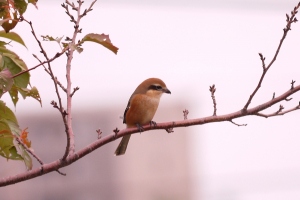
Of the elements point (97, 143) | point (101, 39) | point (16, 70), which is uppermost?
point (101, 39)

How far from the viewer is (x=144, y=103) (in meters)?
3.62

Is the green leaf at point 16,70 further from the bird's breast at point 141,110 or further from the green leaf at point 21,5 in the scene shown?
the bird's breast at point 141,110

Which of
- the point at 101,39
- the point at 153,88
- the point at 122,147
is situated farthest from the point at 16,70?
the point at 122,147

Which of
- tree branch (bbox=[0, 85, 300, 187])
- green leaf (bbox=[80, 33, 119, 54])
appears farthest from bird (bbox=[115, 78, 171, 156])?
green leaf (bbox=[80, 33, 119, 54])

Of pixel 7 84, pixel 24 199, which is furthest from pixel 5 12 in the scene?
pixel 24 199

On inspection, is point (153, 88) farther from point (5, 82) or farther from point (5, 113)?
point (5, 82)

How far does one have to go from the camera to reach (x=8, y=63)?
186 centimetres

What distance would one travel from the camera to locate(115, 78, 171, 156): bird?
3.54 metres

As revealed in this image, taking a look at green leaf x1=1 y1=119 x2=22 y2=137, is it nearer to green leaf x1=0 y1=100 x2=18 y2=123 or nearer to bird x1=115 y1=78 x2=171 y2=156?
green leaf x1=0 y1=100 x2=18 y2=123

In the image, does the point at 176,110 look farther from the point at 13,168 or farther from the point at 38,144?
the point at 13,168

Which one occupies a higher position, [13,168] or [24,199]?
[13,168]

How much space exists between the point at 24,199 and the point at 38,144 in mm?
2651

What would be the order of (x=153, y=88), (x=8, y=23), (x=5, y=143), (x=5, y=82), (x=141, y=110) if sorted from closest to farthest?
(x=5, y=82)
(x=8, y=23)
(x=5, y=143)
(x=141, y=110)
(x=153, y=88)

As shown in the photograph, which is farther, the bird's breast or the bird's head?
the bird's head
